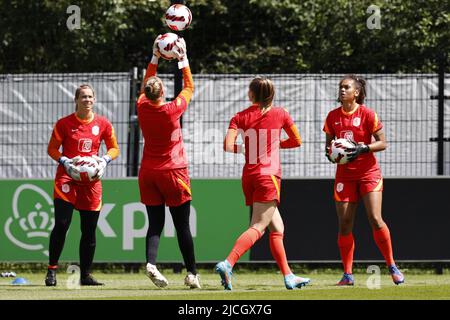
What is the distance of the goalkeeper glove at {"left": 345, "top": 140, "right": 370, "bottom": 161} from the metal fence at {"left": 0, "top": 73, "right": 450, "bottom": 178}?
14.1ft

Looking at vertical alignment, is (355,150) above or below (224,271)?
above

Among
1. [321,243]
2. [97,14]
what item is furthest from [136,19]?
[321,243]

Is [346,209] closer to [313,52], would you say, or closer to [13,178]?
[13,178]

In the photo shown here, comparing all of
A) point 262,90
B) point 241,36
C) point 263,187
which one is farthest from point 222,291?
A: point 241,36

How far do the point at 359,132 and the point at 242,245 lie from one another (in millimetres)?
1938

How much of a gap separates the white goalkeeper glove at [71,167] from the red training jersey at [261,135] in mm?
1865

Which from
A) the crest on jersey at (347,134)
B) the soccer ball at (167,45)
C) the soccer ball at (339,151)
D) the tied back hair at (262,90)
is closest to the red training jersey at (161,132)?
the soccer ball at (167,45)

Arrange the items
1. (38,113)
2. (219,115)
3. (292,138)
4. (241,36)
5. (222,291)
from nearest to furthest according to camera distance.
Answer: (222,291)
(292,138)
(219,115)
(38,113)
(241,36)

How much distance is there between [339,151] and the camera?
11.7 meters

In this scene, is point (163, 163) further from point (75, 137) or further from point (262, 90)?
point (75, 137)

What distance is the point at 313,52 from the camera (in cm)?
2020

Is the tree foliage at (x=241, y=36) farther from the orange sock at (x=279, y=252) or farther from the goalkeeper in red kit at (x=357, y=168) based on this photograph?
the orange sock at (x=279, y=252)

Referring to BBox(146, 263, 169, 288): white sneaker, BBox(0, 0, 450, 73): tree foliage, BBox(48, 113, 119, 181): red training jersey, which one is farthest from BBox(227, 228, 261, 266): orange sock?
BBox(0, 0, 450, 73): tree foliage

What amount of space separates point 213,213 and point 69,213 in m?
3.27
